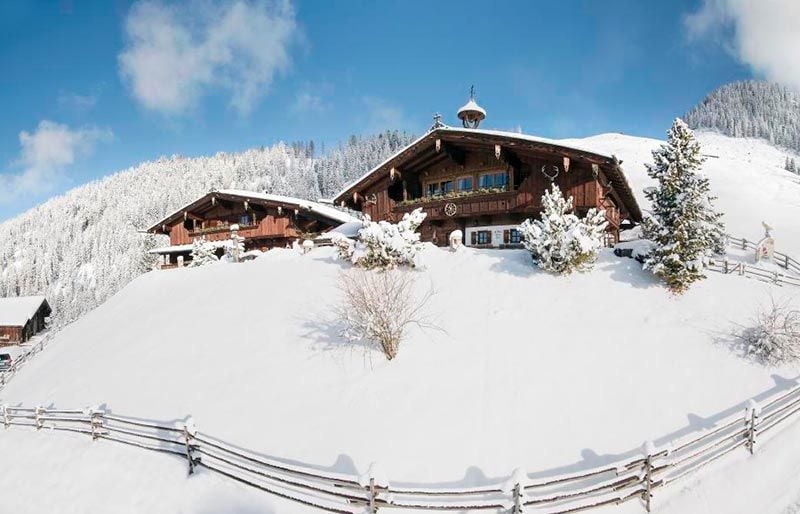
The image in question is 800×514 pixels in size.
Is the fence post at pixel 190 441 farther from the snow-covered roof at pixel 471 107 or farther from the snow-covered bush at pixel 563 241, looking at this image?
the snow-covered roof at pixel 471 107

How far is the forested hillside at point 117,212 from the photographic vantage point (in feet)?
374

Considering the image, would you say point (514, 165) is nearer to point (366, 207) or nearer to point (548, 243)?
point (548, 243)

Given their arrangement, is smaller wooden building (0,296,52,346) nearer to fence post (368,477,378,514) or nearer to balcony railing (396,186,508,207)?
balcony railing (396,186,508,207)

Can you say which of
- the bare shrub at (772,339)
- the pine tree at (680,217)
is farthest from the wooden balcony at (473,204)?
the bare shrub at (772,339)

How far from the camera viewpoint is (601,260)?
60.2 feet

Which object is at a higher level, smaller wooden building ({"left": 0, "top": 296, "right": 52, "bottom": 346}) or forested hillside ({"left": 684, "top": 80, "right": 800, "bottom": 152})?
forested hillside ({"left": 684, "top": 80, "right": 800, "bottom": 152})

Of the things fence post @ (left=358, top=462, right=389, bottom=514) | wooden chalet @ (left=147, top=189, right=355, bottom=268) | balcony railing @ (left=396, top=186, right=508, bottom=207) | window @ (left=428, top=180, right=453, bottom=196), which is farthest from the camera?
wooden chalet @ (left=147, top=189, right=355, bottom=268)

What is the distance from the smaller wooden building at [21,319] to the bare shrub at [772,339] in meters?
85.4

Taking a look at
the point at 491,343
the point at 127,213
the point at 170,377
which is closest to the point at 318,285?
the point at 170,377

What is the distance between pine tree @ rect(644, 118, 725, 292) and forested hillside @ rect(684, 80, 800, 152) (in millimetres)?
165997

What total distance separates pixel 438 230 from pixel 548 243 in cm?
1107

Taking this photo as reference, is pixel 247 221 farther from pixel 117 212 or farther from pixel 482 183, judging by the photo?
pixel 117 212

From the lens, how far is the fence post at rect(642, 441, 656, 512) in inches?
323

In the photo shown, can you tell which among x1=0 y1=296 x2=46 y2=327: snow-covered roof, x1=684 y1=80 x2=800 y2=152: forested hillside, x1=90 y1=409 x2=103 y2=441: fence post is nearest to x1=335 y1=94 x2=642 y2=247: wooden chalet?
x1=90 y1=409 x2=103 y2=441: fence post
